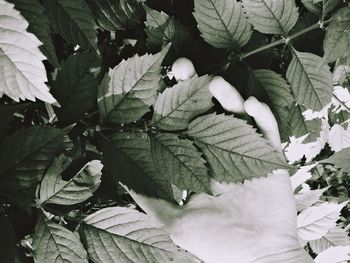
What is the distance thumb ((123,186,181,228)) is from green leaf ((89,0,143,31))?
1.67 ft

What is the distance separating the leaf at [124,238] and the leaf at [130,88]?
0.84 feet

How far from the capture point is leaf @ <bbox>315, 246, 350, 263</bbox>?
Result: 1644 millimetres

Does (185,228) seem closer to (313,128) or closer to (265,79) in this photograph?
(265,79)

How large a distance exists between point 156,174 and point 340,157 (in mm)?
996

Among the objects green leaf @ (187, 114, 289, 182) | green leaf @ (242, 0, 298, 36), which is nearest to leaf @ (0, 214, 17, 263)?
green leaf @ (187, 114, 289, 182)

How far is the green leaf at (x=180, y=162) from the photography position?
95cm

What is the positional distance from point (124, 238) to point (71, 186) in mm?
188

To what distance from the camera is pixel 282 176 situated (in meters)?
1.24

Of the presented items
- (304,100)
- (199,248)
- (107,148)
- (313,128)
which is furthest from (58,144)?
(313,128)

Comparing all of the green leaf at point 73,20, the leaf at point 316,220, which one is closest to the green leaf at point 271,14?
the green leaf at point 73,20

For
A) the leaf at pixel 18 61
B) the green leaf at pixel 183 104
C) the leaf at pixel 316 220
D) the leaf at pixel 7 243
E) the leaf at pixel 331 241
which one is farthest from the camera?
the leaf at pixel 331 241

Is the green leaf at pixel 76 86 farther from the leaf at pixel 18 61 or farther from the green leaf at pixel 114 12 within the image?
the leaf at pixel 18 61

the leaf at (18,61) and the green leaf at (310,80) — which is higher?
the leaf at (18,61)

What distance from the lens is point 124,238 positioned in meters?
0.96
